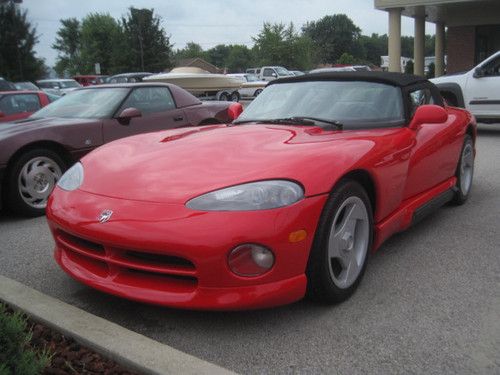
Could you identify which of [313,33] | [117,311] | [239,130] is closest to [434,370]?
[117,311]

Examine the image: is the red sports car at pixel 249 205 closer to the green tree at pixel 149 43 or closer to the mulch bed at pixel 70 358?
the mulch bed at pixel 70 358

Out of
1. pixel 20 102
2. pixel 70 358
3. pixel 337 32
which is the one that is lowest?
pixel 70 358

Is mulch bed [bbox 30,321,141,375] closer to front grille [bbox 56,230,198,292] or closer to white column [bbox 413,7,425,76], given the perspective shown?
front grille [bbox 56,230,198,292]

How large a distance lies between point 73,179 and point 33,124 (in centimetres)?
252

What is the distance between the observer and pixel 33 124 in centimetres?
539

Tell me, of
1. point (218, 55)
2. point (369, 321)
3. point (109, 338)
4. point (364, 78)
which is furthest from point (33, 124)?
point (218, 55)

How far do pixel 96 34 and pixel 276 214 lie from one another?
72.1 metres

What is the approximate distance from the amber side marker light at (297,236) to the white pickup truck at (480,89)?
8.57m

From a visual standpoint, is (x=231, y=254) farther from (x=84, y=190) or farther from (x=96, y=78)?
(x=96, y=78)

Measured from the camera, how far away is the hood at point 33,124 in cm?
508

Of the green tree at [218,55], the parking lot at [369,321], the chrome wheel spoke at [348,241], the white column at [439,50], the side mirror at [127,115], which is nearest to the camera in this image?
the parking lot at [369,321]

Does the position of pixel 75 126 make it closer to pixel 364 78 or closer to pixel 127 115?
pixel 127 115

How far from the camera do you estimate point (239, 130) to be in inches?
142

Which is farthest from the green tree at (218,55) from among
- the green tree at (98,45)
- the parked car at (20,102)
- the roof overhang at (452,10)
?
the parked car at (20,102)
